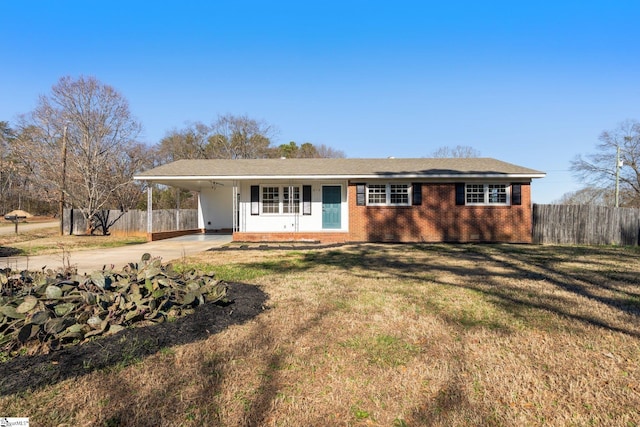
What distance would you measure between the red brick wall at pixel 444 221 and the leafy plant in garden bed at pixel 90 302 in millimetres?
10874

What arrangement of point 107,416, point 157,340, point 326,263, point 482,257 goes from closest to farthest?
point 107,416 < point 157,340 < point 326,263 < point 482,257

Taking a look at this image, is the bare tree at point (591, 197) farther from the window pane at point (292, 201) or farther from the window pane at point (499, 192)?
the window pane at point (292, 201)

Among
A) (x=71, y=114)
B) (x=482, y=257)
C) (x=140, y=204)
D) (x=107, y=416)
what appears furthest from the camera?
(x=140, y=204)

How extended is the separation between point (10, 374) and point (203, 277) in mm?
2374

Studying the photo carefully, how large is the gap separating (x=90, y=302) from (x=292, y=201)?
40.3 ft

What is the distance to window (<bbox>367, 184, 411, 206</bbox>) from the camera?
1499 cm

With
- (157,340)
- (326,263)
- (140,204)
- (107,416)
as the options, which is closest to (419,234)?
(326,263)

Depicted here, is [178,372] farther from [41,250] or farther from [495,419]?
[41,250]

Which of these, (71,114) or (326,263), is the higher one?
(71,114)

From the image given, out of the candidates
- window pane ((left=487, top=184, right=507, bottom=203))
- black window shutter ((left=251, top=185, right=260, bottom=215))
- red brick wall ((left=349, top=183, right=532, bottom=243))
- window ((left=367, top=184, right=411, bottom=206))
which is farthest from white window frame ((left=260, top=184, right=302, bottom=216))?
window pane ((left=487, top=184, right=507, bottom=203))

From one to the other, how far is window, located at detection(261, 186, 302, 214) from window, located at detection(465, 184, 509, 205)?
23.9 ft

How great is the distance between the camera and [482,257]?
33.5 feet

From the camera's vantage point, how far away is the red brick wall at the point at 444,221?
14.9 meters

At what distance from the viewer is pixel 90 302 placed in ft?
12.2
